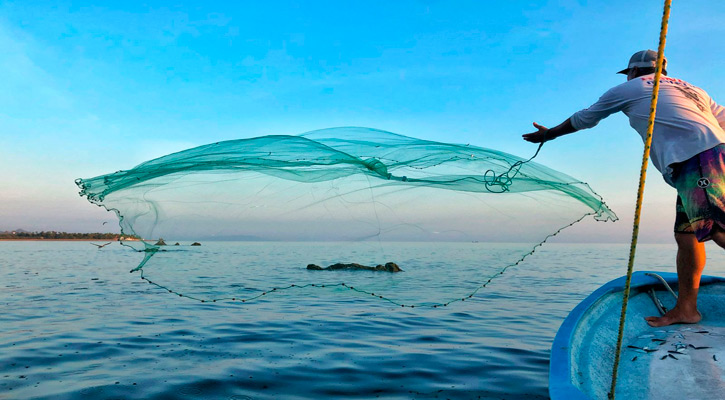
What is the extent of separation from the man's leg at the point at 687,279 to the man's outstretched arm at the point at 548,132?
1.30 m

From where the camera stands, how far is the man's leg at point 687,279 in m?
3.98

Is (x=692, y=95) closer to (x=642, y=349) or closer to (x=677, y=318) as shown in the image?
(x=677, y=318)

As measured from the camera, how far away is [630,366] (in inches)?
142

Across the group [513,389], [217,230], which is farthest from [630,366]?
[217,230]

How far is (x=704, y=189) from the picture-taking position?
3.45 m

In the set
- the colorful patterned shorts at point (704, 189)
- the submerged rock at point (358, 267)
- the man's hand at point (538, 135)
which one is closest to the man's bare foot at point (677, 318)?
the colorful patterned shorts at point (704, 189)

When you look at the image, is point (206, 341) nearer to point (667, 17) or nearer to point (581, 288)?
point (667, 17)

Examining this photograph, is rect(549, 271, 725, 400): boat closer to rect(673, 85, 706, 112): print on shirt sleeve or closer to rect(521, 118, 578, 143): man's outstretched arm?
rect(521, 118, 578, 143): man's outstretched arm

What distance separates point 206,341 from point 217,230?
6.24 feet

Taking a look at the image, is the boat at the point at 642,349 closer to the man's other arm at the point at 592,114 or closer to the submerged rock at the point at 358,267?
the man's other arm at the point at 592,114

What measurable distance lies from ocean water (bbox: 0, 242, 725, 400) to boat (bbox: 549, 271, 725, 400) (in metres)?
0.84

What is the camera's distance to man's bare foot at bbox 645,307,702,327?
13.9ft

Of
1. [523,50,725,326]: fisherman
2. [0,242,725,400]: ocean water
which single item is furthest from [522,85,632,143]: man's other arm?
[0,242,725,400]: ocean water

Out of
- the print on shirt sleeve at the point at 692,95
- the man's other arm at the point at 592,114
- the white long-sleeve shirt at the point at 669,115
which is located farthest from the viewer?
the man's other arm at the point at 592,114
